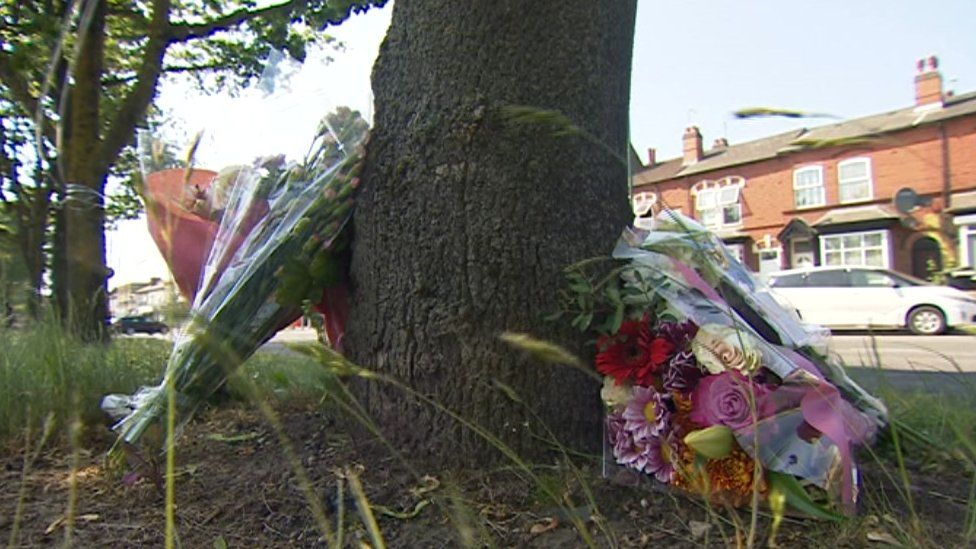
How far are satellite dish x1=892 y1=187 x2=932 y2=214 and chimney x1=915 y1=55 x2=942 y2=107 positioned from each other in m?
0.19

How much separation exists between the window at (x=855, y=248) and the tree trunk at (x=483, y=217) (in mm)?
19446

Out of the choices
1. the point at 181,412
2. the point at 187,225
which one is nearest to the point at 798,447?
the point at 181,412

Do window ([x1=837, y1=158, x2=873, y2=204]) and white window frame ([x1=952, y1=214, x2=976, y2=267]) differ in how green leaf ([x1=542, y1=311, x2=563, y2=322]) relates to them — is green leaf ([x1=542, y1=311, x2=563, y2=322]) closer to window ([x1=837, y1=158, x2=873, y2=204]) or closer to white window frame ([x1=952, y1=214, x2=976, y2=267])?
white window frame ([x1=952, y1=214, x2=976, y2=267])

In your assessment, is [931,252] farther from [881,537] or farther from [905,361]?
[905,361]

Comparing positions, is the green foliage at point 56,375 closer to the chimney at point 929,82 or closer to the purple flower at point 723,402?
the purple flower at point 723,402

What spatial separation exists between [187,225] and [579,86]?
1.12m

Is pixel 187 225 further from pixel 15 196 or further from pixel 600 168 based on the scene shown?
pixel 15 196

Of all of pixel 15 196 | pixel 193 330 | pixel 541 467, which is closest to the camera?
pixel 193 330

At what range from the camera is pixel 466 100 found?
1484mm

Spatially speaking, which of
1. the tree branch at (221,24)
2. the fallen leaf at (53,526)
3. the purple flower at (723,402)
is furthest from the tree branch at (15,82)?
the purple flower at (723,402)

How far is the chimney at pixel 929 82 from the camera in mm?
711

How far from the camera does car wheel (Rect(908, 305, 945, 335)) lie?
450 inches

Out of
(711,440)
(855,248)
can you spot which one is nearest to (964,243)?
(711,440)

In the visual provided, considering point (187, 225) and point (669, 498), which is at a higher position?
point (187, 225)
